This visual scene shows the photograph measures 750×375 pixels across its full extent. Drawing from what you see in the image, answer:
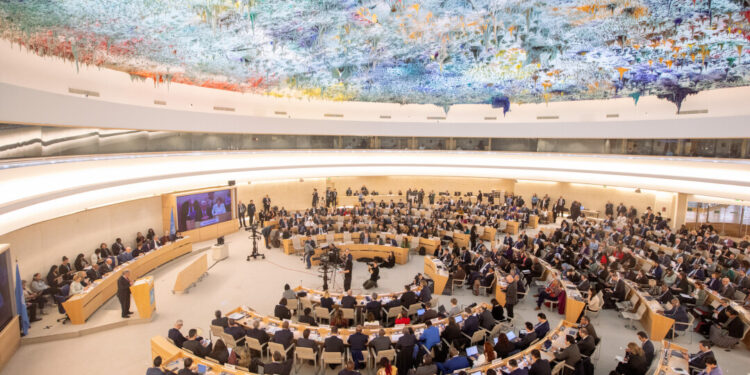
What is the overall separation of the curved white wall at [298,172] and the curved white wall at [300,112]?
144cm

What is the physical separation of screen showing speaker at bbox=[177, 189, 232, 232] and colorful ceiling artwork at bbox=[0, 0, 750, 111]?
6348mm

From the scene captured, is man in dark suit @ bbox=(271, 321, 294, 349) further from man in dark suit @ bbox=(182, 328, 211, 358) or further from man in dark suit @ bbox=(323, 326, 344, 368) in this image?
man in dark suit @ bbox=(182, 328, 211, 358)

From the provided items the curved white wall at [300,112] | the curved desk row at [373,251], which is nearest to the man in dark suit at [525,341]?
the curved desk row at [373,251]

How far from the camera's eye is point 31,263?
11453mm

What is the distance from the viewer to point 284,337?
8.15 meters

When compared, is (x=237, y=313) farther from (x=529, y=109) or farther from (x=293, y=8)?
(x=529, y=109)

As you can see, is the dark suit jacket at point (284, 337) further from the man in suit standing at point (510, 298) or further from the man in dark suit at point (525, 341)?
Result: the man in suit standing at point (510, 298)

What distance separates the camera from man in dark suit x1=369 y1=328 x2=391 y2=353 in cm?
797

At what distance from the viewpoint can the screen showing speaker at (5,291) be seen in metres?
8.81

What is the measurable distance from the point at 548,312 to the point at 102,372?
12160mm

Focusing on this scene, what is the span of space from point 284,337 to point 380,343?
214 centimetres

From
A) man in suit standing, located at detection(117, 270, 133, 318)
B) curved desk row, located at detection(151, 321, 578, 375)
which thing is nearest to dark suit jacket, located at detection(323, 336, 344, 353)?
curved desk row, located at detection(151, 321, 578, 375)

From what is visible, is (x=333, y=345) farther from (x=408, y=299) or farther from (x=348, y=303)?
(x=408, y=299)

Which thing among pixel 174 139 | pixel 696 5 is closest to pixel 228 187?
pixel 174 139
